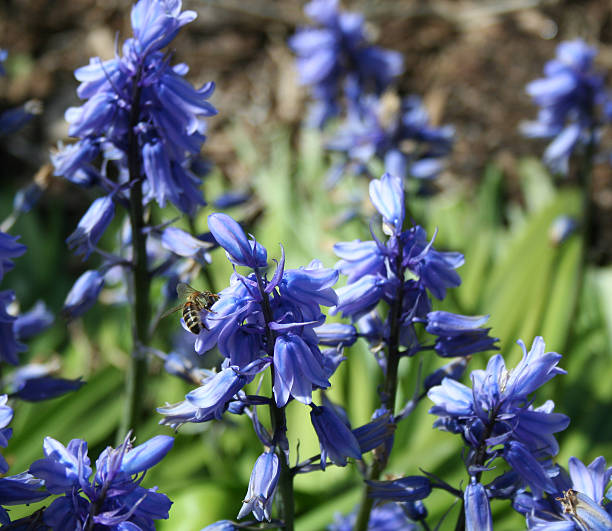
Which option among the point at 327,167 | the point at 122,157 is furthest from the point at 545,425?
the point at 327,167

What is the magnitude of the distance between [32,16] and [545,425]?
314 inches

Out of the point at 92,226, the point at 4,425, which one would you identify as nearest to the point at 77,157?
the point at 92,226

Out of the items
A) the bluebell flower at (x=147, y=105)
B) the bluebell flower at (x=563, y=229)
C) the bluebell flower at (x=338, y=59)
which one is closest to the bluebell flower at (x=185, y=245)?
the bluebell flower at (x=147, y=105)

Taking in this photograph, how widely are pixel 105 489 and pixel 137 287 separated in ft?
3.37

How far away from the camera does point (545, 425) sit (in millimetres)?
1571

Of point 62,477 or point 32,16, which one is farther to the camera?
point 32,16

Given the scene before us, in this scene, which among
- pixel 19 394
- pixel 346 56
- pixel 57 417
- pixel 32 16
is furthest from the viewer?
pixel 32 16

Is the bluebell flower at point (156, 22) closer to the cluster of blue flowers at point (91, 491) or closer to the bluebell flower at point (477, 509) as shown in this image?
the cluster of blue flowers at point (91, 491)

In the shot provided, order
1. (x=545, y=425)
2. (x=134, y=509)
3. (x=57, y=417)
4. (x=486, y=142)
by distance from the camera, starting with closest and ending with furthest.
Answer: (x=134, y=509), (x=545, y=425), (x=57, y=417), (x=486, y=142)

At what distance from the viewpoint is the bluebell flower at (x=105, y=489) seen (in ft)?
4.76

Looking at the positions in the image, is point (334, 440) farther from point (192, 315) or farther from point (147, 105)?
point (147, 105)

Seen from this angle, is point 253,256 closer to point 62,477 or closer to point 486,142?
point 62,477

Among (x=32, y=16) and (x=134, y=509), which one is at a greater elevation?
(x=32, y=16)

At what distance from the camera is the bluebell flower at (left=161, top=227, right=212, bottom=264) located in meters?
2.10
